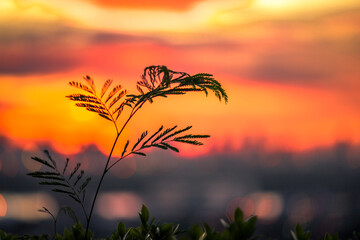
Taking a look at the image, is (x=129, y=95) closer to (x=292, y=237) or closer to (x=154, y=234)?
(x=154, y=234)

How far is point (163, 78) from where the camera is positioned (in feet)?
14.9

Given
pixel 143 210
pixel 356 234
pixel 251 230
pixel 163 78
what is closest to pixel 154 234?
pixel 143 210

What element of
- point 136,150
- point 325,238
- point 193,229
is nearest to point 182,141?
point 136,150

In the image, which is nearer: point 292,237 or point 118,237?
point 292,237

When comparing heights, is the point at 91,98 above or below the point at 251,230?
above

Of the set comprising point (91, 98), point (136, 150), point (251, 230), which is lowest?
point (251, 230)

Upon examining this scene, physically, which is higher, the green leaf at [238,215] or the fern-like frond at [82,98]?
the fern-like frond at [82,98]

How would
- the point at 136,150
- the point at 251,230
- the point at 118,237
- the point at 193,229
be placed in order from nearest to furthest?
1. the point at 251,230
2. the point at 193,229
3. the point at 136,150
4. the point at 118,237

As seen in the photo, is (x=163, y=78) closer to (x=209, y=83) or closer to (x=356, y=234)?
(x=209, y=83)

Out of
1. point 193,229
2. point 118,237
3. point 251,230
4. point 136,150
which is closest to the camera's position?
point 251,230

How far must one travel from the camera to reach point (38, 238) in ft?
15.8

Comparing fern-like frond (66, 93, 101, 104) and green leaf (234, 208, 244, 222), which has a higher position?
fern-like frond (66, 93, 101, 104)

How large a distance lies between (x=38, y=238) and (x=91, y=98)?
53.4 inches

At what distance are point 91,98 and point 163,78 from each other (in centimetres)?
70
